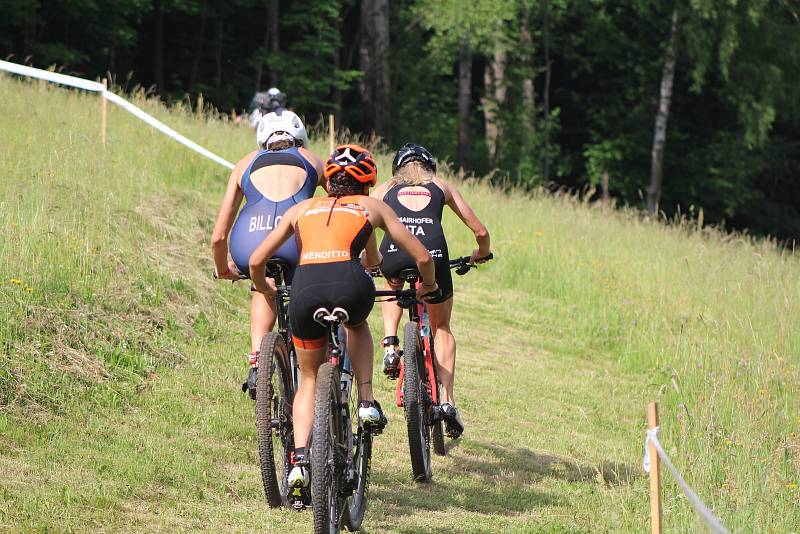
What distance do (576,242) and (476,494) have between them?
9547 millimetres

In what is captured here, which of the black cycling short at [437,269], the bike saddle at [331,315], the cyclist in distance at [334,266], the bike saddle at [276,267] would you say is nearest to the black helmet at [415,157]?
the black cycling short at [437,269]

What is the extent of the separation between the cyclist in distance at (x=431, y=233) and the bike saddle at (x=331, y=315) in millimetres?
1924

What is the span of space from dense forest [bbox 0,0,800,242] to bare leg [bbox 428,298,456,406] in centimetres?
1899

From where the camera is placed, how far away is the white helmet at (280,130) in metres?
7.26

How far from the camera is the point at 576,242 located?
17.0 m

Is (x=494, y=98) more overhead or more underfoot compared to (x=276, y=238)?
more underfoot

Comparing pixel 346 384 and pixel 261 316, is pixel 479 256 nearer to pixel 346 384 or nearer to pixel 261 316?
pixel 261 316

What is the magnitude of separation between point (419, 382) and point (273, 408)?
1120mm

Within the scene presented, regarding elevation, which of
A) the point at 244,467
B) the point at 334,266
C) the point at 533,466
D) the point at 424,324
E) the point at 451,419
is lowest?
the point at 533,466

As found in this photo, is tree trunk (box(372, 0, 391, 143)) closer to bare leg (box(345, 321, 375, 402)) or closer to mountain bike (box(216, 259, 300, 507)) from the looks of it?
mountain bike (box(216, 259, 300, 507))

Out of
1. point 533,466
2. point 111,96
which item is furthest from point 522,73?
point 533,466

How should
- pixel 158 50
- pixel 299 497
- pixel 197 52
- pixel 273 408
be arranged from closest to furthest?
1. pixel 299 497
2. pixel 273 408
3. pixel 158 50
4. pixel 197 52

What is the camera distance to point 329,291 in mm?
5879

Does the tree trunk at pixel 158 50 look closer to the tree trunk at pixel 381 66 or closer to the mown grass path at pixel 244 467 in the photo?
the tree trunk at pixel 381 66
